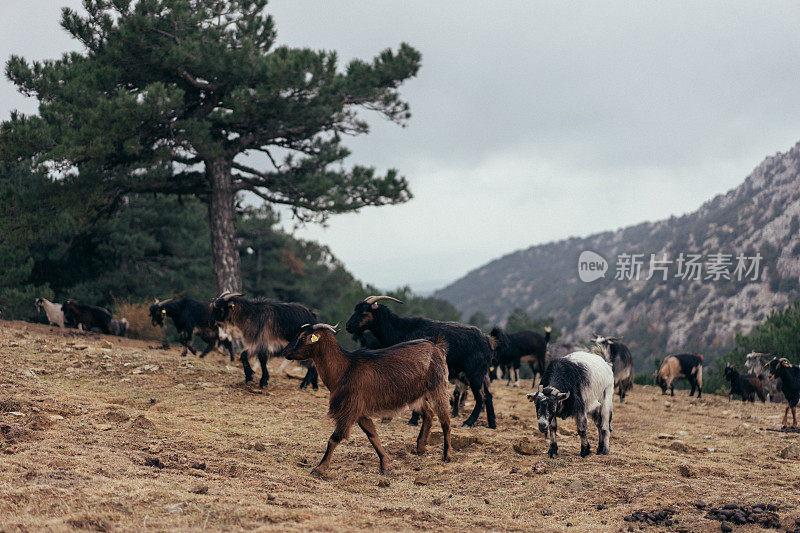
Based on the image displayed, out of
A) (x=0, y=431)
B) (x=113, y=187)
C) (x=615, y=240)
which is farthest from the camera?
(x=615, y=240)

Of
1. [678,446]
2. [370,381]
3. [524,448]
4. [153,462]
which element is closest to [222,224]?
[370,381]

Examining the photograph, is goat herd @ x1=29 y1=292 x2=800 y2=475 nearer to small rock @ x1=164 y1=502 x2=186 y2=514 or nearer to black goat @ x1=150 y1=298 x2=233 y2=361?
black goat @ x1=150 y1=298 x2=233 y2=361

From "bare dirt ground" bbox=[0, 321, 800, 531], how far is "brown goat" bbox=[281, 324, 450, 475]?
601mm

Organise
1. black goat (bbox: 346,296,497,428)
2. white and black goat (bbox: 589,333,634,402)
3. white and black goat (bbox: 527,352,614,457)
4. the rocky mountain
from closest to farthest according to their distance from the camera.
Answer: white and black goat (bbox: 527,352,614,457) → black goat (bbox: 346,296,497,428) → white and black goat (bbox: 589,333,634,402) → the rocky mountain

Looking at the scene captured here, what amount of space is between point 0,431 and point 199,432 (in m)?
2.54

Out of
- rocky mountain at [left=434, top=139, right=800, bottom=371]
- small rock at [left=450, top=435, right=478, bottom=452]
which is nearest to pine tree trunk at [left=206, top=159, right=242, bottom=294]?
small rock at [left=450, top=435, right=478, bottom=452]

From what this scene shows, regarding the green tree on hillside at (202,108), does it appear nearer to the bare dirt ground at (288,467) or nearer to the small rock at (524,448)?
the bare dirt ground at (288,467)

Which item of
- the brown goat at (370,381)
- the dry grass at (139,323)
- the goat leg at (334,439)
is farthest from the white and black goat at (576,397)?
the dry grass at (139,323)

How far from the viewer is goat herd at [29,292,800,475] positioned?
25.8ft

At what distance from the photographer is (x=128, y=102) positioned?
16469 millimetres

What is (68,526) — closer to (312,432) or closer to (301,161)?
(312,432)

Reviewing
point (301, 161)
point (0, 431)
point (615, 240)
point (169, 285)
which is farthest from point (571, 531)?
point (615, 240)

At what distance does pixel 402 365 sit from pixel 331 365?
0.98 m

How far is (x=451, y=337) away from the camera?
35.3ft
